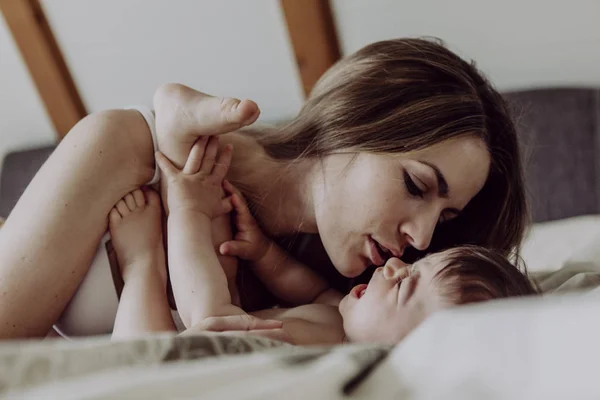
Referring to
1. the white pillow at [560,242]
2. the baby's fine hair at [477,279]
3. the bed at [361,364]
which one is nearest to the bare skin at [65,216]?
the baby's fine hair at [477,279]

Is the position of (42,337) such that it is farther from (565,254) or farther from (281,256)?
(565,254)

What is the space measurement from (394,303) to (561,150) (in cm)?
104

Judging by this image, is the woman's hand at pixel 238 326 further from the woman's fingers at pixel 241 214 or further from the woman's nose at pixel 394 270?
the woman's fingers at pixel 241 214

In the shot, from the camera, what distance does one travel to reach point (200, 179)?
1151 millimetres

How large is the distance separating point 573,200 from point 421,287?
99cm

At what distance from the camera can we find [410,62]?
119 cm

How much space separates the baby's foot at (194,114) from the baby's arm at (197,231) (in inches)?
1.5

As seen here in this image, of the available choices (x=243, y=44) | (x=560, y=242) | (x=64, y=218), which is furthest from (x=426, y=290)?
(x=243, y=44)

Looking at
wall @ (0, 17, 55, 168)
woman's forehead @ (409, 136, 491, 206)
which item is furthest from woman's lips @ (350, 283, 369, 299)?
wall @ (0, 17, 55, 168)

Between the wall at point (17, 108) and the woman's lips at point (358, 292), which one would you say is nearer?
the woman's lips at point (358, 292)

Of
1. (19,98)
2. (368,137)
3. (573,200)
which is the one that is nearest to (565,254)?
(573,200)

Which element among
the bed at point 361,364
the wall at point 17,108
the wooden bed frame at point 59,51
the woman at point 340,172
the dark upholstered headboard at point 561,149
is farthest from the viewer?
the wall at point 17,108

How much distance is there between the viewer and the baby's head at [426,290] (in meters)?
0.91

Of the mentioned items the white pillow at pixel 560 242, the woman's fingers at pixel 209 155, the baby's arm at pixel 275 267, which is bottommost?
the white pillow at pixel 560 242
